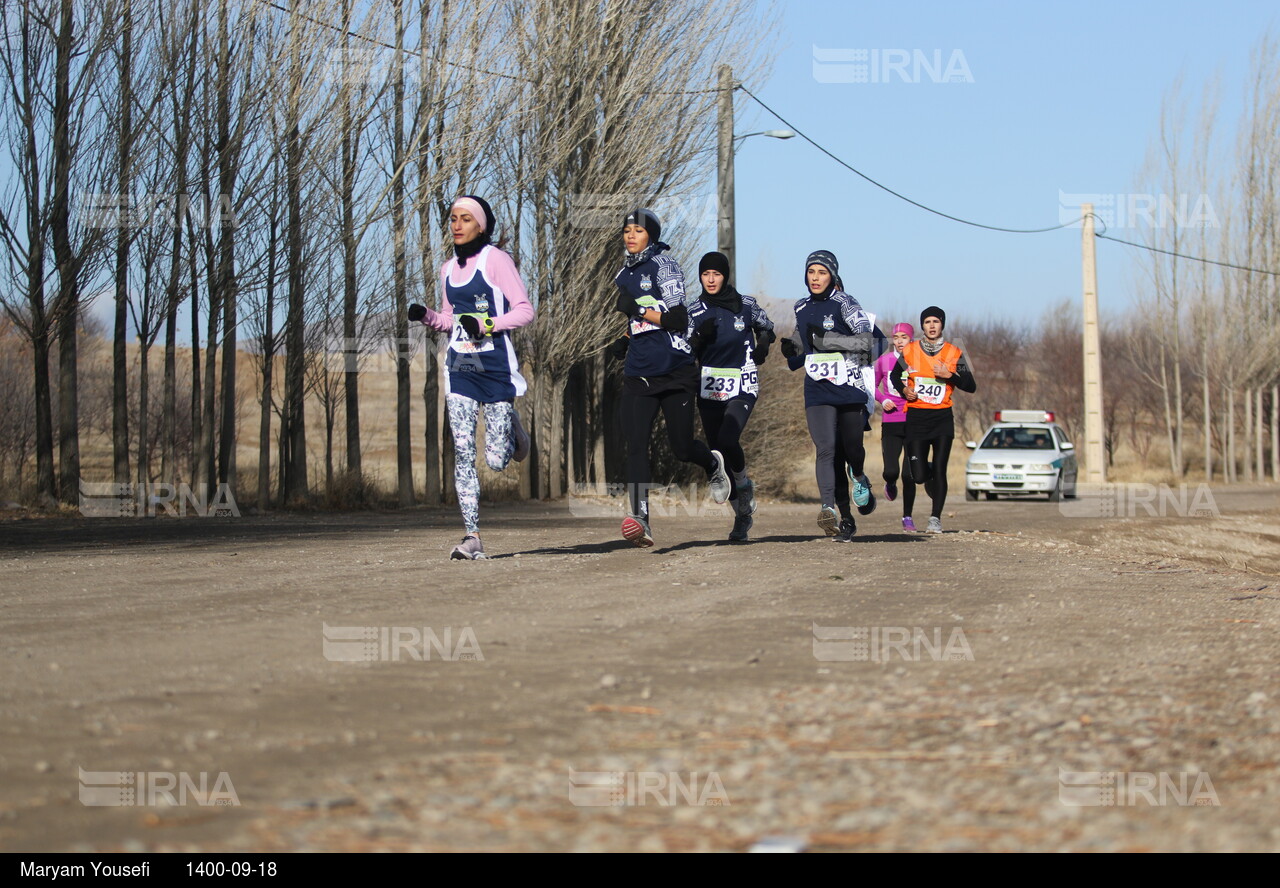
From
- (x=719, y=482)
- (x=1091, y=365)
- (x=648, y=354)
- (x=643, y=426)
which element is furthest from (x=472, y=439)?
(x=1091, y=365)

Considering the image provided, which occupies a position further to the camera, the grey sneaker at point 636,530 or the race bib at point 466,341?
the grey sneaker at point 636,530

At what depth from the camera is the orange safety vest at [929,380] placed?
12711 mm

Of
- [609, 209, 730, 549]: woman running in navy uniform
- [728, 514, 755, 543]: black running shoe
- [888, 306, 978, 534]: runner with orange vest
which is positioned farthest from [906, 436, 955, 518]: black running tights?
[609, 209, 730, 549]: woman running in navy uniform

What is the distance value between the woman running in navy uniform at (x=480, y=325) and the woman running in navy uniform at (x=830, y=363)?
2592 mm

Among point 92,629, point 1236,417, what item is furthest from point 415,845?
point 1236,417

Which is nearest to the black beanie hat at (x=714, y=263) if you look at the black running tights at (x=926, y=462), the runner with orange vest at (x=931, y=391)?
the runner with orange vest at (x=931, y=391)

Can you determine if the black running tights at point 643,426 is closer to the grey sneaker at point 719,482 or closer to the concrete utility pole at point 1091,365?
the grey sneaker at point 719,482

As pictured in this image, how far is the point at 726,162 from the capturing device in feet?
84.6

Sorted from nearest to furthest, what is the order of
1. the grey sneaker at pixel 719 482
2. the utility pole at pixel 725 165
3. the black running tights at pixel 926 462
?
1. the grey sneaker at pixel 719 482
2. the black running tights at pixel 926 462
3. the utility pole at pixel 725 165

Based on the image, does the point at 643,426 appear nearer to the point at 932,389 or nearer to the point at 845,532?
the point at 845,532

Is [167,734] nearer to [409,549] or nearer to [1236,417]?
[409,549]

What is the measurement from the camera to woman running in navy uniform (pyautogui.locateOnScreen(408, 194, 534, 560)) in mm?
8914

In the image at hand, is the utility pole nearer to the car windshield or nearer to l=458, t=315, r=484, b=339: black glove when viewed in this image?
the car windshield

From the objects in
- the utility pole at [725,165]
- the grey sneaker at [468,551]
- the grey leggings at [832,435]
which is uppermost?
the utility pole at [725,165]
